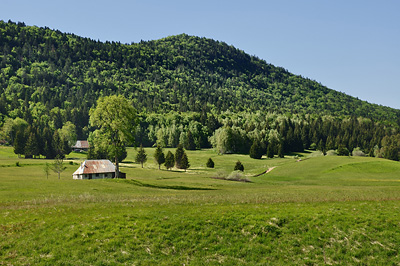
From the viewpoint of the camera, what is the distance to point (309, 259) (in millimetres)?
18266

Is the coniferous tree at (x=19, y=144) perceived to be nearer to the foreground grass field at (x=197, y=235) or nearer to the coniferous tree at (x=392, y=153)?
the foreground grass field at (x=197, y=235)

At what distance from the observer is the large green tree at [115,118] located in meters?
58.6

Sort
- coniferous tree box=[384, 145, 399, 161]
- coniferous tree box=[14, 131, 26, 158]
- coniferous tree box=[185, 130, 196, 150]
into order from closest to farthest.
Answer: coniferous tree box=[14, 131, 26, 158], coniferous tree box=[384, 145, 399, 161], coniferous tree box=[185, 130, 196, 150]

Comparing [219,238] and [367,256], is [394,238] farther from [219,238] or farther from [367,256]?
[219,238]

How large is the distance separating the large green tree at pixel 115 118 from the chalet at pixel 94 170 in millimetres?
13260

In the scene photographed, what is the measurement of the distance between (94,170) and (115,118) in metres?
18.3

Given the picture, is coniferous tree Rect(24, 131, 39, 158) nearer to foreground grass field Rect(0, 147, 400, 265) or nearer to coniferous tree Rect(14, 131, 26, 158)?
coniferous tree Rect(14, 131, 26, 158)

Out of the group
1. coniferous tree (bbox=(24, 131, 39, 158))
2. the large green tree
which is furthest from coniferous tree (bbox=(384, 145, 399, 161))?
coniferous tree (bbox=(24, 131, 39, 158))

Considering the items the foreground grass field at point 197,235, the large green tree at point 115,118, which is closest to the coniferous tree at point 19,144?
the large green tree at point 115,118

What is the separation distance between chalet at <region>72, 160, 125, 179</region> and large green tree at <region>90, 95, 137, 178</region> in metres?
13.3

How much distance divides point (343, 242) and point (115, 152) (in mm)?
47687

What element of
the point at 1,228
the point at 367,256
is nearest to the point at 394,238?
the point at 367,256

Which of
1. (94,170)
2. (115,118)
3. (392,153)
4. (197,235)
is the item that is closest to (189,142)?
(392,153)

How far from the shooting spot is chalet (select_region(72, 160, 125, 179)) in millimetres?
69438
